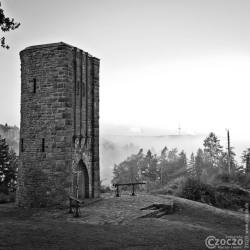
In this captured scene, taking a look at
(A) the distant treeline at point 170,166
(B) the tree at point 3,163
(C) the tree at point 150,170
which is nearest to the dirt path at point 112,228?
(B) the tree at point 3,163

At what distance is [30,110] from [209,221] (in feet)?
33.5

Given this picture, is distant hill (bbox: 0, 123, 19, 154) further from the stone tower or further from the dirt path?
the dirt path

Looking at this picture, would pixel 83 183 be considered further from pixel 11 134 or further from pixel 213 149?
pixel 11 134

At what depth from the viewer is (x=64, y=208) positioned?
1658cm

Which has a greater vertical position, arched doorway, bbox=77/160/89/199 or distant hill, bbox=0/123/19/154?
distant hill, bbox=0/123/19/154

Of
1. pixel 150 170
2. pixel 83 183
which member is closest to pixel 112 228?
pixel 83 183

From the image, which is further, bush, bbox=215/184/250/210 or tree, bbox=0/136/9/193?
tree, bbox=0/136/9/193

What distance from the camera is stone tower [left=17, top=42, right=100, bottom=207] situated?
17141 millimetres

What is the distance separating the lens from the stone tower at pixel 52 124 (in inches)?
675

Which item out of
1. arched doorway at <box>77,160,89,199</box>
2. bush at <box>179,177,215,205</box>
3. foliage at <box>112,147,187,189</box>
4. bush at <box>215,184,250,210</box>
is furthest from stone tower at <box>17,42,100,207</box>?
foliage at <box>112,147,187,189</box>

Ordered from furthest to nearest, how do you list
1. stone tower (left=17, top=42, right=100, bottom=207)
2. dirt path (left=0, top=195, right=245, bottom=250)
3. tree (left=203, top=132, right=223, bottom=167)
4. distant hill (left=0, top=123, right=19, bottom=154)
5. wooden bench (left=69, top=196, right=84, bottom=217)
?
distant hill (left=0, top=123, right=19, bottom=154) → tree (left=203, top=132, right=223, bottom=167) → stone tower (left=17, top=42, right=100, bottom=207) → wooden bench (left=69, top=196, right=84, bottom=217) → dirt path (left=0, top=195, right=245, bottom=250)

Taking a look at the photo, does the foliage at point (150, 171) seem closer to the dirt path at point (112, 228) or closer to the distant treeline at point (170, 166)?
the distant treeline at point (170, 166)

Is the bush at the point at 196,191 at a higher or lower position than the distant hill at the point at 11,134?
lower

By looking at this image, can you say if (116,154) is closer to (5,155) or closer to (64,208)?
(5,155)
